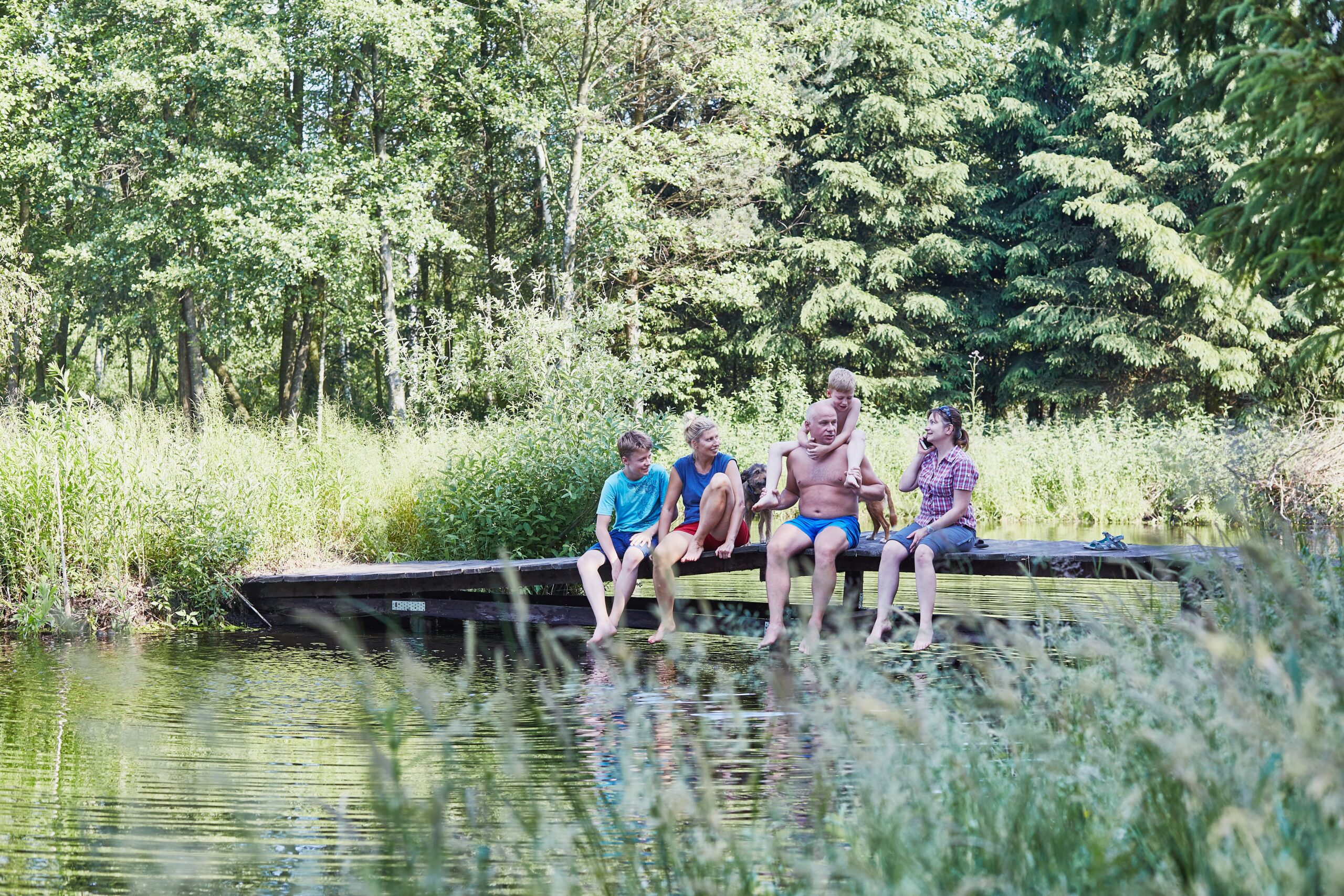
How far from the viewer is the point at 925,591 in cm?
785

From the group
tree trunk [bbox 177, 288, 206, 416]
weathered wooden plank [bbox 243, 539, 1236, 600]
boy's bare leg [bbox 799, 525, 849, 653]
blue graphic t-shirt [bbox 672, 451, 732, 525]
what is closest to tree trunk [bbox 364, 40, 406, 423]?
tree trunk [bbox 177, 288, 206, 416]

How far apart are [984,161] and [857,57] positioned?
5.10 m

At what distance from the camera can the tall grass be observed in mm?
2082

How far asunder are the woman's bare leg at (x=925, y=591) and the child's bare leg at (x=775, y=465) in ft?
3.91

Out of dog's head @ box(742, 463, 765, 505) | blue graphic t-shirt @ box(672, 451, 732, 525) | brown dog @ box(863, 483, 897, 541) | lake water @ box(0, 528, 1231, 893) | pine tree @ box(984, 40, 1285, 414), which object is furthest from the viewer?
pine tree @ box(984, 40, 1285, 414)

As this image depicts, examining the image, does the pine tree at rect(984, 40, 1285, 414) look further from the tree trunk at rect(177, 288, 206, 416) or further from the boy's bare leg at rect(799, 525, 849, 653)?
the boy's bare leg at rect(799, 525, 849, 653)

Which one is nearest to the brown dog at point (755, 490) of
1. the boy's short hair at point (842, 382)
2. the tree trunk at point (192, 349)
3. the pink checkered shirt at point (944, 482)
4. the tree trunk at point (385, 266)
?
the boy's short hair at point (842, 382)

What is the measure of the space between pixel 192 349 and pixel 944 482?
21.9m

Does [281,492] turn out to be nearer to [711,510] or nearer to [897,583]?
[711,510]

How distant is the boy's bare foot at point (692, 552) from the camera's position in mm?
8836

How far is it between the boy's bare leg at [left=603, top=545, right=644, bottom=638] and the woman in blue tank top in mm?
158

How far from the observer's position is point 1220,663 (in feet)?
7.90

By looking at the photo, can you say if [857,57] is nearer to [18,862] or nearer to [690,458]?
[690,458]

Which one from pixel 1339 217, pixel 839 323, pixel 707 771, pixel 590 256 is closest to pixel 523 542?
pixel 1339 217
